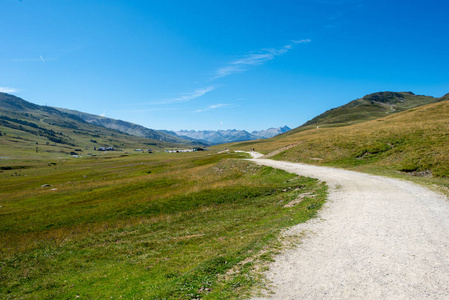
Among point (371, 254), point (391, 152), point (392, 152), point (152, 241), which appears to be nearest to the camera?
point (371, 254)

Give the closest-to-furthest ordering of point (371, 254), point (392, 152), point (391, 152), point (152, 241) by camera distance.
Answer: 1. point (371, 254)
2. point (152, 241)
3. point (392, 152)
4. point (391, 152)

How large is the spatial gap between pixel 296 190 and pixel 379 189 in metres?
9.44

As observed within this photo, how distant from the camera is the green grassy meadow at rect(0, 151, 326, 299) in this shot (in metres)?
11.6

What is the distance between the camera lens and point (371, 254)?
442 inches

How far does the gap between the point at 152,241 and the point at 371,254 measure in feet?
58.5

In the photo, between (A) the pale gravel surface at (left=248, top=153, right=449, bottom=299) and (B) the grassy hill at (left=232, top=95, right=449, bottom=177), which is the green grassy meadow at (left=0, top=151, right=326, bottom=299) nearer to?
(A) the pale gravel surface at (left=248, top=153, right=449, bottom=299)

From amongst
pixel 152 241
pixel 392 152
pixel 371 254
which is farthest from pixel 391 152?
pixel 152 241

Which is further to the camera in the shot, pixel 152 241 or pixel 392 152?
pixel 392 152

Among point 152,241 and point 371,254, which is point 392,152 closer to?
point 371,254

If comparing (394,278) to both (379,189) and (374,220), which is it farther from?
(379,189)

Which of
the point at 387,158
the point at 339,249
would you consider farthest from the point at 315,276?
the point at 387,158

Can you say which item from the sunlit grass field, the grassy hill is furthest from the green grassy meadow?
the grassy hill

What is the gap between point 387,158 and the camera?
1535 inches

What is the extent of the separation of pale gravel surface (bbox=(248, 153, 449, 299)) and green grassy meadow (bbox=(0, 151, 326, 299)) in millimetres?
1624
